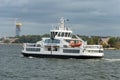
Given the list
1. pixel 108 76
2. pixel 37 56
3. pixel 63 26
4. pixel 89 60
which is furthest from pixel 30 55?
pixel 108 76

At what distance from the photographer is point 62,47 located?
11069cm

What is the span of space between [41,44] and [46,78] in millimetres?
51568

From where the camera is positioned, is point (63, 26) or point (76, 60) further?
point (63, 26)

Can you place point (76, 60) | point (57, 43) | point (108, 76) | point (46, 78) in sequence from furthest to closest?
point (57, 43) → point (76, 60) → point (108, 76) → point (46, 78)

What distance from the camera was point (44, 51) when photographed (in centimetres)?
11325

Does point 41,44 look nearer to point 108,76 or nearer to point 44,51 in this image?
point 44,51

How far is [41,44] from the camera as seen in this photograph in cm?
11469

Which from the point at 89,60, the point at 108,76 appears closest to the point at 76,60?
the point at 89,60

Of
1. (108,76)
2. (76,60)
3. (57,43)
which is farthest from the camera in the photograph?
(57,43)

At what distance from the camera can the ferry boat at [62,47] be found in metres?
108

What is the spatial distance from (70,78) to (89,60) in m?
41.1

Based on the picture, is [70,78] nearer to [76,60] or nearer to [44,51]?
[76,60]

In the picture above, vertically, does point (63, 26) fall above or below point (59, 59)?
above

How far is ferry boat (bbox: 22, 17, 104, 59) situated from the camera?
108 meters
